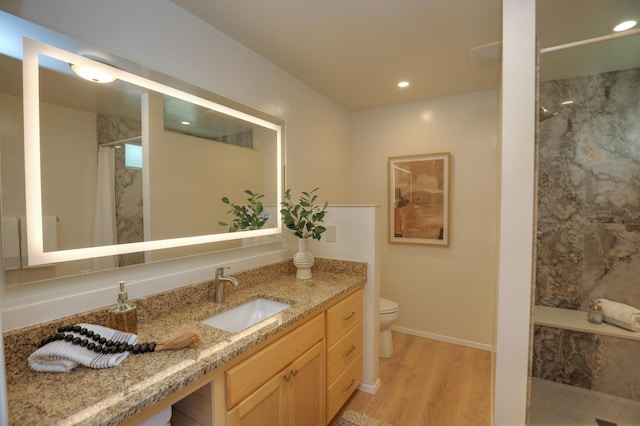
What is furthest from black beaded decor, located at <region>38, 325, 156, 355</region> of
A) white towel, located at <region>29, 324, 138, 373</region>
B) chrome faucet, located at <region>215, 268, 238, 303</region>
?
chrome faucet, located at <region>215, 268, 238, 303</region>

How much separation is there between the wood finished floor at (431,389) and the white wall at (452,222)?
30 centimetres

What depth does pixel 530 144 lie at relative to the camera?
1.27 m

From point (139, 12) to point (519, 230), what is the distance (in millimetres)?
2027

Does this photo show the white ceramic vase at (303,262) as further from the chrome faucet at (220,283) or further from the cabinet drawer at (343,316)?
the chrome faucet at (220,283)

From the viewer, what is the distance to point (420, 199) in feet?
9.78

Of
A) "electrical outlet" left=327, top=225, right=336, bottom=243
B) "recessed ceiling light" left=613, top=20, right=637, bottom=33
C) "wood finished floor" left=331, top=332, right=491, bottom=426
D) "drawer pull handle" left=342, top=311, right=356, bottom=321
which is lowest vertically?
"wood finished floor" left=331, top=332, right=491, bottom=426

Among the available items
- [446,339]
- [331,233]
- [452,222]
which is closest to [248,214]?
[331,233]

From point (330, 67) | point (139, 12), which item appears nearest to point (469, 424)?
point (330, 67)

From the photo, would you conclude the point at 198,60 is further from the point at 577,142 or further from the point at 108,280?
the point at 577,142

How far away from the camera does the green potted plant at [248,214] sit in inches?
72.7

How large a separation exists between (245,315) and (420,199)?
6.93ft

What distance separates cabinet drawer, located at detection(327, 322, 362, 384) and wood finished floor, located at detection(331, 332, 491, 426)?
1.18 feet

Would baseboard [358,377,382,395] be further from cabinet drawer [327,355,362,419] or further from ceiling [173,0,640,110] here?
ceiling [173,0,640,110]

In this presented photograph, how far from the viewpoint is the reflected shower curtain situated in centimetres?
121
